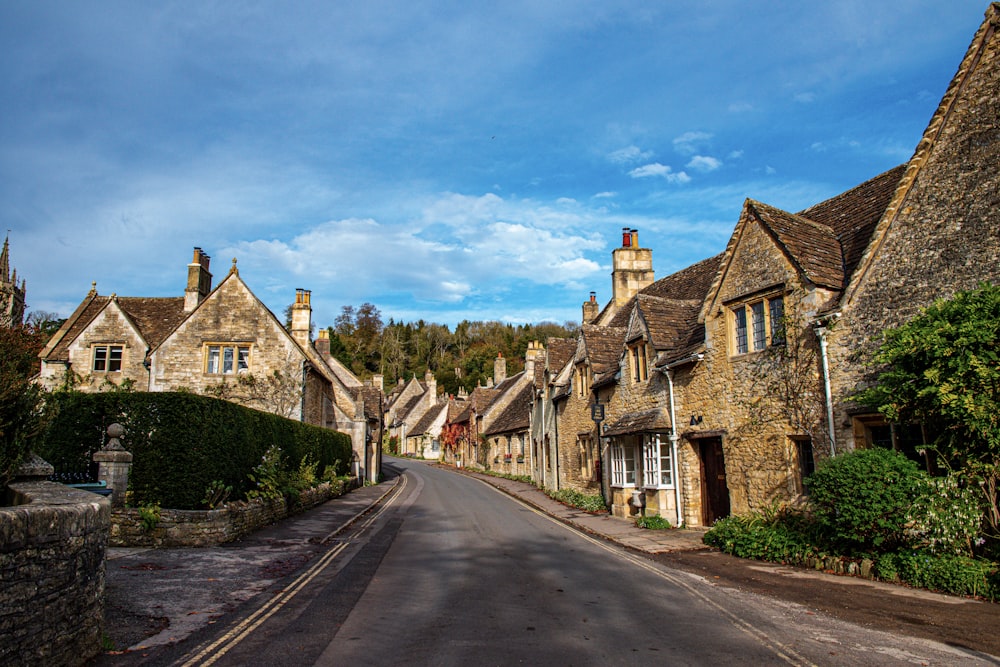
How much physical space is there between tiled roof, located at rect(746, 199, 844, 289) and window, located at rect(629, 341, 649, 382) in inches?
240

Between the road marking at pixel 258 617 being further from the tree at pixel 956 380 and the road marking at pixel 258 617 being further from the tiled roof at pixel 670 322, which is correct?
the tiled roof at pixel 670 322

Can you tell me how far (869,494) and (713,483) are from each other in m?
6.93

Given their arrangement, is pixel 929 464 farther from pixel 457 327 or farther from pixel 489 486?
pixel 457 327

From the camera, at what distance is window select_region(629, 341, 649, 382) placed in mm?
20344

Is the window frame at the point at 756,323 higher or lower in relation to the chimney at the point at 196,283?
lower

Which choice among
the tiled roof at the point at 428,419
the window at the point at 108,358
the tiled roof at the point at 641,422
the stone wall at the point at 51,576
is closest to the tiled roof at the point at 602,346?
the tiled roof at the point at 641,422

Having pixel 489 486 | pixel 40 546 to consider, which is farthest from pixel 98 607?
pixel 489 486

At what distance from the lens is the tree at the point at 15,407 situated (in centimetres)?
626

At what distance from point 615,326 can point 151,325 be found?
22313 mm

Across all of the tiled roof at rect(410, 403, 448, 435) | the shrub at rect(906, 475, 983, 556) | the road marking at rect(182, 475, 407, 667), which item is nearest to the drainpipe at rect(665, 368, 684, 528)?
the shrub at rect(906, 475, 983, 556)

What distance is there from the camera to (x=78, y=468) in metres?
13.5

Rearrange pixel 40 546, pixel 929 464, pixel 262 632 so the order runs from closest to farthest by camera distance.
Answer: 1. pixel 40 546
2. pixel 262 632
3. pixel 929 464

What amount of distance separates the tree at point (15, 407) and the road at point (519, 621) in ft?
8.24

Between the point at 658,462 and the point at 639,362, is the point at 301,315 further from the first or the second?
the point at 658,462
